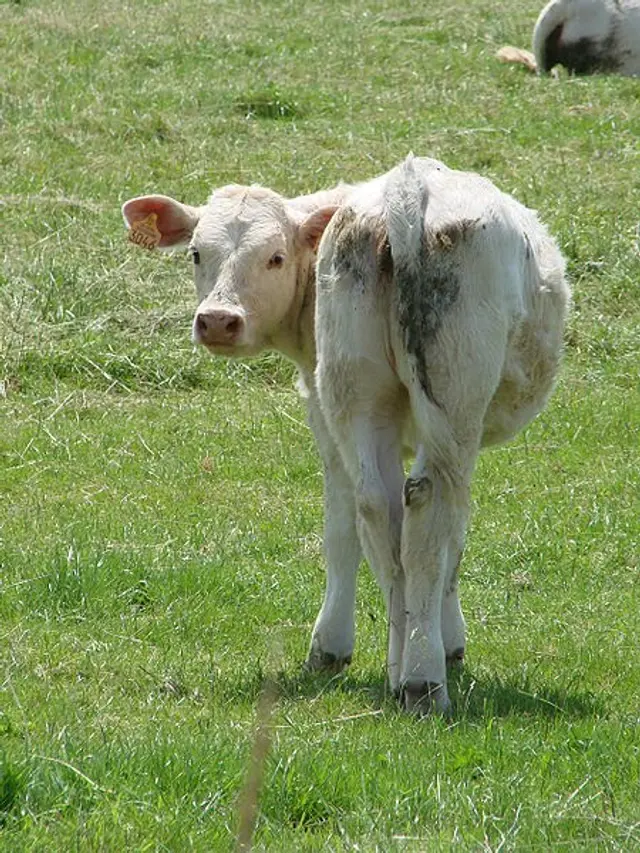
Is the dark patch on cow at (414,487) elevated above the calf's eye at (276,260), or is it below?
below

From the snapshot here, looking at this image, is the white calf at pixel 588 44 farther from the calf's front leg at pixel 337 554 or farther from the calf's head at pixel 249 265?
the calf's front leg at pixel 337 554

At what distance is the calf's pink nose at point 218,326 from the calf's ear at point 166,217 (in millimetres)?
884

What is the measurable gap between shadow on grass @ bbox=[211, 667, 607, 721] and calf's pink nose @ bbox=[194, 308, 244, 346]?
4.68 feet

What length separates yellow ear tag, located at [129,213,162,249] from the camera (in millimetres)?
8414

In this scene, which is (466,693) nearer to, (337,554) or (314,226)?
(337,554)

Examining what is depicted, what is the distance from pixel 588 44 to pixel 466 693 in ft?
50.2

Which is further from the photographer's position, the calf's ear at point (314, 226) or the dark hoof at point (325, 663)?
the calf's ear at point (314, 226)

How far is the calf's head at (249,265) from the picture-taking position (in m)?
7.62

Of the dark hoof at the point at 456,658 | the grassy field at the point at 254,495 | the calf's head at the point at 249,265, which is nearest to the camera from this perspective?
the grassy field at the point at 254,495

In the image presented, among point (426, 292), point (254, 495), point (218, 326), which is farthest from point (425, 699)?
point (254, 495)

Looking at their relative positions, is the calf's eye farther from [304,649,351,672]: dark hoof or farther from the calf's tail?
[304,649,351,672]: dark hoof

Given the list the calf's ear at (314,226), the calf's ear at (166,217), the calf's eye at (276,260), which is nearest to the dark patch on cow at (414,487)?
the calf's eye at (276,260)

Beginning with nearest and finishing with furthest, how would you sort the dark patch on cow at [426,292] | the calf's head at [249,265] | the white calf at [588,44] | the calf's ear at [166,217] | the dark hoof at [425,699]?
the dark patch on cow at [426,292]
the dark hoof at [425,699]
the calf's head at [249,265]
the calf's ear at [166,217]
the white calf at [588,44]

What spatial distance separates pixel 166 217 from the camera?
27.6 feet
